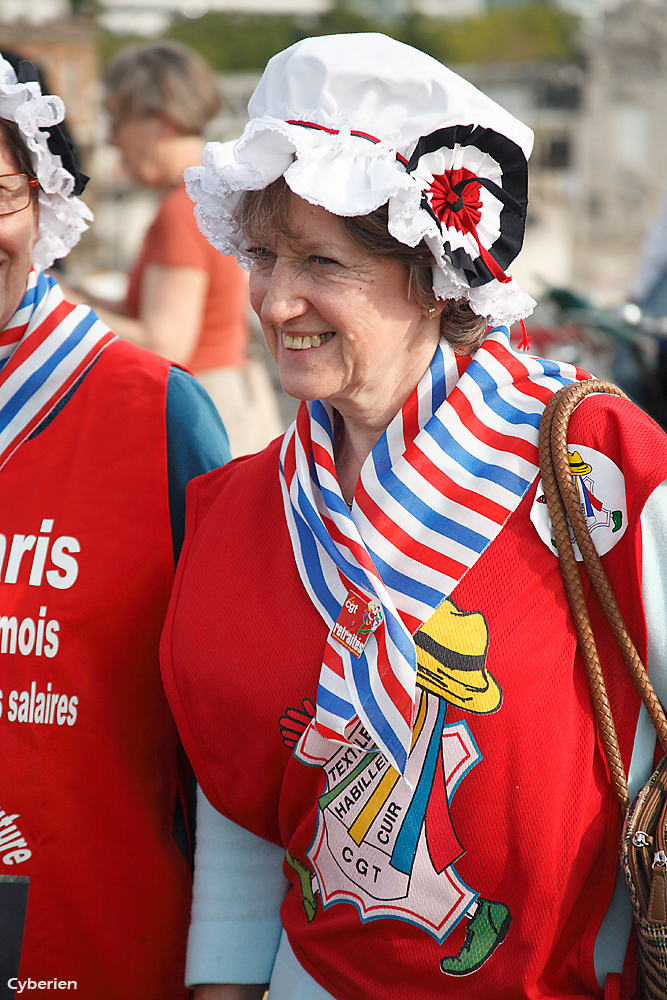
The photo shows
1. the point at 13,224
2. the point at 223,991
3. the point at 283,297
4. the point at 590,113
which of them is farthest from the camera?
the point at 590,113

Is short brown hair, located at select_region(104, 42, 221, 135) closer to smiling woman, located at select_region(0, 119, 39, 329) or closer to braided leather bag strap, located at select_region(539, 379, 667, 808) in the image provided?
smiling woman, located at select_region(0, 119, 39, 329)

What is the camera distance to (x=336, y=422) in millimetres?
1745

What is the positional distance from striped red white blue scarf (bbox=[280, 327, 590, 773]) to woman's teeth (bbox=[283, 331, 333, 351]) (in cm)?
17

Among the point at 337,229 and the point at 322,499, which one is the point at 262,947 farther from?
the point at 337,229

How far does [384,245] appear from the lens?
1449mm

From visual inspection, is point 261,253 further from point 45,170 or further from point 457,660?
point 457,660

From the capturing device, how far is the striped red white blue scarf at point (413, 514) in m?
1.44

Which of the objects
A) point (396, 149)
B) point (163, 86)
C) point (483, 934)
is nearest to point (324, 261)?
point (396, 149)

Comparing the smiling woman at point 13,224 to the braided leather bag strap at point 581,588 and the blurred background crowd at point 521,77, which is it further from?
the blurred background crowd at point 521,77

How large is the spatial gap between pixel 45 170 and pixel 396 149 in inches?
30.8

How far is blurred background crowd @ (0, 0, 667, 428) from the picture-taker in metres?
35.5

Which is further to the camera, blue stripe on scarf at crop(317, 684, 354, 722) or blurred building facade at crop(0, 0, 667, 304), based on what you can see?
blurred building facade at crop(0, 0, 667, 304)

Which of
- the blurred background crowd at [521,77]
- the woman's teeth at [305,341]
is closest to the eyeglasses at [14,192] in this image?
the woman's teeth at [305,341]

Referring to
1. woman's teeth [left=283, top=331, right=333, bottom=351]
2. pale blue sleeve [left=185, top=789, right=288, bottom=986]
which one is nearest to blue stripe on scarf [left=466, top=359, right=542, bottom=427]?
woman's teeth [left=283, top=331, right=333, bottom=351]
